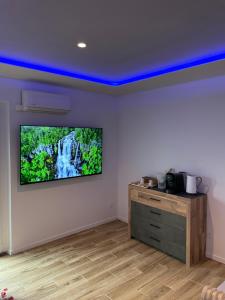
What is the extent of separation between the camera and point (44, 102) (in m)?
3.15

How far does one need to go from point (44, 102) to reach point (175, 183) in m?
2.11

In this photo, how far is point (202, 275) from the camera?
8.70 feet

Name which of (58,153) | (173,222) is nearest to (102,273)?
(173,222)

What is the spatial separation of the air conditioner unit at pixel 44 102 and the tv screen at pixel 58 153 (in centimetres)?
25

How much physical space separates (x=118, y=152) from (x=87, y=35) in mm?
2550

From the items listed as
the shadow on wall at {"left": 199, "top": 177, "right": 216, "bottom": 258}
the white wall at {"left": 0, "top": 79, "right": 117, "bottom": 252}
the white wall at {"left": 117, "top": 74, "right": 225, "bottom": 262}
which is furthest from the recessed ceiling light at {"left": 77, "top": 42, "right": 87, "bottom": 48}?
the shadow on wall at {"left": 199, "top": 177, "right": 216, "bottom": 258}

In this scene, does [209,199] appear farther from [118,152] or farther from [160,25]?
[160,25]

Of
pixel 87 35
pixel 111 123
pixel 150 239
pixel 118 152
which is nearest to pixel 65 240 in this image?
pixel 150 239

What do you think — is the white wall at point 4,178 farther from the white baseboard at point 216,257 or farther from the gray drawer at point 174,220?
the white baseboard at point 216,257

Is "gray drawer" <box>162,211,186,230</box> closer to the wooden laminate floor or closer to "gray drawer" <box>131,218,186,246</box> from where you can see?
"gray drawer" <box>131,218,186,246</box>

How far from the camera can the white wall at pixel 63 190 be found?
10.2 feet

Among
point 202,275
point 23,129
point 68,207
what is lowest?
point 202,275

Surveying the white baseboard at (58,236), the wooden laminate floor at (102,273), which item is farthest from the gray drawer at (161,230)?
the white baseboard at (58,236)

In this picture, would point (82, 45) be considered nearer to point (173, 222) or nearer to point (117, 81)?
point (117, 81)
